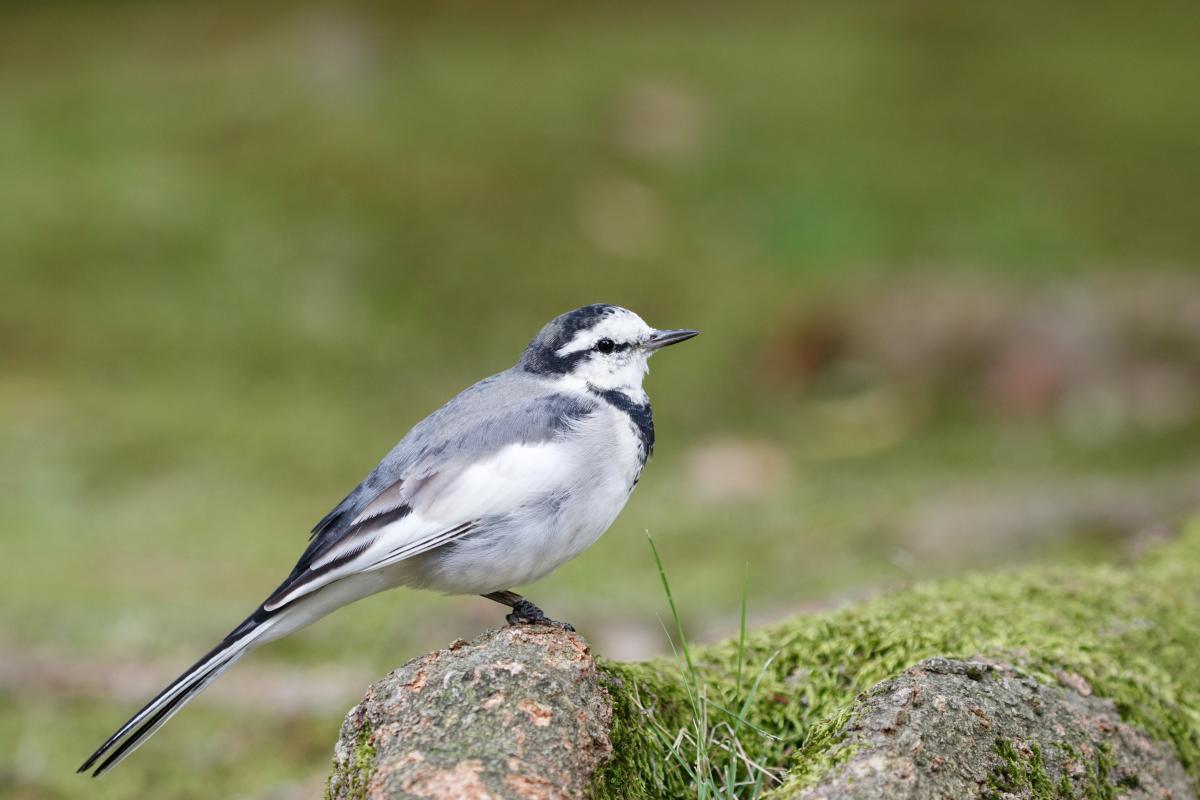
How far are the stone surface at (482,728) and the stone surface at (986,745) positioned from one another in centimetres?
46

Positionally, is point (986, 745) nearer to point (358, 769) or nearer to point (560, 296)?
point (358, 769)

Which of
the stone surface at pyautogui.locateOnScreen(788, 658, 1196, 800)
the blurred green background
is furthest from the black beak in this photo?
the stone surface at pyautogui.locateOnScreen(788, 658, 1196, 800)

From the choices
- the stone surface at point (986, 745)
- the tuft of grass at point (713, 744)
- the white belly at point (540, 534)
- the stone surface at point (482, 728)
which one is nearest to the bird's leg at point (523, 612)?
the white belly at point (540, 534)

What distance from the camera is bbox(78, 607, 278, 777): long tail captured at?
11.0 ft

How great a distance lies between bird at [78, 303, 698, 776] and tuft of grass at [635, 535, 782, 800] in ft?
1.89

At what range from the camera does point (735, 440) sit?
32.8 ft

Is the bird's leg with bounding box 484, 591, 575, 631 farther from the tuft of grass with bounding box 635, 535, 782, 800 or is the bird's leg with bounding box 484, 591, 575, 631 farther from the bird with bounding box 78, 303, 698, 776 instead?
the tuft of grass with bounding box 635, 535, 782, 800

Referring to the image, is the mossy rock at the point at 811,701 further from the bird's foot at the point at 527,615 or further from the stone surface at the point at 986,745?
the bird's foot at the point at 527,615

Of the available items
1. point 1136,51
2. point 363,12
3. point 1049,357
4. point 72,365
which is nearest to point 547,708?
point 1049,357

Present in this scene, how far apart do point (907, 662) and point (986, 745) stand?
639 millimetres

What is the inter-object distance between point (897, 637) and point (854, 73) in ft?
40.0

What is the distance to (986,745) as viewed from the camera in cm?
284

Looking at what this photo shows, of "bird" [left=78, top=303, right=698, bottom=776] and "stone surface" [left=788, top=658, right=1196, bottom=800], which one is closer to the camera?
"stone surface" [left=788, top=658, right=1196, bottom=800]

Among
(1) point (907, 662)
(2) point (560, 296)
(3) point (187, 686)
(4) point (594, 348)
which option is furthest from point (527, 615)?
(2) point (560, 296)
